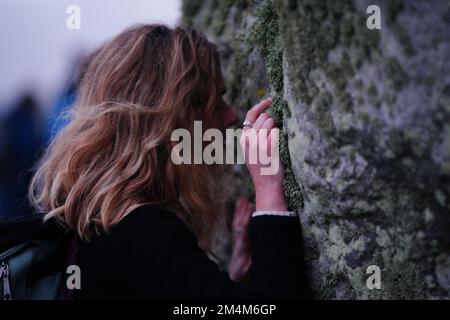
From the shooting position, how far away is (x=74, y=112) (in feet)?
8.45

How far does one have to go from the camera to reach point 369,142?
1.86 metres

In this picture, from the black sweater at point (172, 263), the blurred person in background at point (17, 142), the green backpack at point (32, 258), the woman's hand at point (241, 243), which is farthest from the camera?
the blurred person in background at point (17, 142)

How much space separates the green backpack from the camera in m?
2.21

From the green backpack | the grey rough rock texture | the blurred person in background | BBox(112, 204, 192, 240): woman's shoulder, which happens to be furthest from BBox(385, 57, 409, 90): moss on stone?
the blurred person in background

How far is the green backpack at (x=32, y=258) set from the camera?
2.21 meters

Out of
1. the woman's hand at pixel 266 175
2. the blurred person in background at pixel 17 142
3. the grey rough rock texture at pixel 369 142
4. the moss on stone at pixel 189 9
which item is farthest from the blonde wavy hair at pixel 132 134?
the blurred person in background at pixel 17 142

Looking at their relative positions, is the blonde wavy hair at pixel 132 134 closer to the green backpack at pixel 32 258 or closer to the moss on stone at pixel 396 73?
the green backpack at pixel 32 258

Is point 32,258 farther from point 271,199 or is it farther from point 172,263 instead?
point 271,199

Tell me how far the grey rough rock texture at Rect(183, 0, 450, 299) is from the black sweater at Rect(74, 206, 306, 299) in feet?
0.48

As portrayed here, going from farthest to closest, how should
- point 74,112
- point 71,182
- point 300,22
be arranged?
point 74,112 → point 71,182 → point 300,22

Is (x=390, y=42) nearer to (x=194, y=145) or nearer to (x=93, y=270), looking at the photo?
(x=194, y=145)

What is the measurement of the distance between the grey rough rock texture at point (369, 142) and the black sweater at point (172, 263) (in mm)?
145
